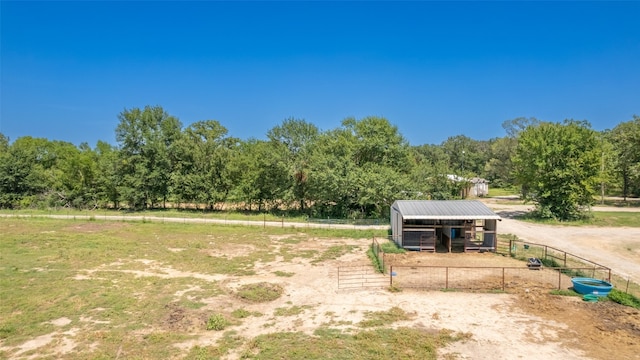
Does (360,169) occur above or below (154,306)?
above

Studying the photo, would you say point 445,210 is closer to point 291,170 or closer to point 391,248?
point 391,248

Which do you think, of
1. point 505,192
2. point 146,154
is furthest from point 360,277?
point 505,192

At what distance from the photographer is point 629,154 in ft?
157

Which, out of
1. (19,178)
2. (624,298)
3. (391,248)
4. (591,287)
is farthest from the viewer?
(19,178)

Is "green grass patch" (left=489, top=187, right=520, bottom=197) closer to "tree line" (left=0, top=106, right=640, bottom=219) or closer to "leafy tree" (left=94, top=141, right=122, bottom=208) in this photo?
"tree line" (left=0, top=106, right=640, bottom=219)

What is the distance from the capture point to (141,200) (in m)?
45.9

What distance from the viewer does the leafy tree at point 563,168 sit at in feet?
113

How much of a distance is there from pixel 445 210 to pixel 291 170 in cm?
1878

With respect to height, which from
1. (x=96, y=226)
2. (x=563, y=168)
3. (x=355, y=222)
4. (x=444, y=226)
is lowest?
(x=96, y=226)

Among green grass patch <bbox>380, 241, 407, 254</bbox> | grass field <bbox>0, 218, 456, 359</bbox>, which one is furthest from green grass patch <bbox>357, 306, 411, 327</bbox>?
green grass patch <bbox>380, 241, 407, 254</bbox>

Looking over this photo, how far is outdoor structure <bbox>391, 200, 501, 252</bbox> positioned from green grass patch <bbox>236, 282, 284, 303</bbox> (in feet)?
35.5

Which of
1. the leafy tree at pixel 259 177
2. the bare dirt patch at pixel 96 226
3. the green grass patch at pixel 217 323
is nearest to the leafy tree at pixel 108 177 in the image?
the bare dirt patch at pixel 96 226

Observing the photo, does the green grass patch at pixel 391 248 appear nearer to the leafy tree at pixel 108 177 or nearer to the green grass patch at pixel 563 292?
the green grass patch at pixel 563 292

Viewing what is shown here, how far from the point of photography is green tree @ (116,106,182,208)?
145 ft
